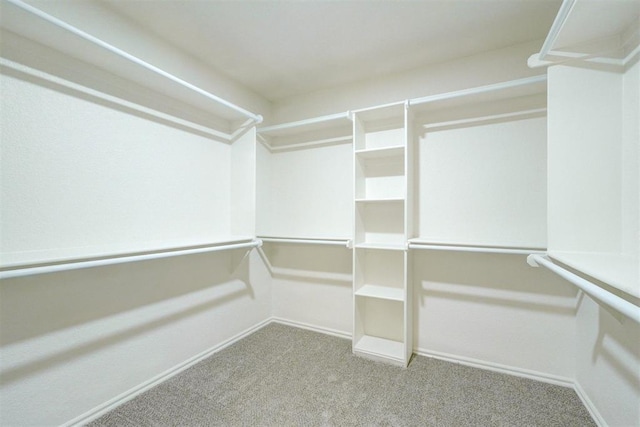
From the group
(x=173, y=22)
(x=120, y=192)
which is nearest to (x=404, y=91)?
(x=173, y=22)

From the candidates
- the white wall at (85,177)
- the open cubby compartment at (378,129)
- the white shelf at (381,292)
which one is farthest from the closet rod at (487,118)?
the white wall at (85,177)

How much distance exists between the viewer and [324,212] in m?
2.52

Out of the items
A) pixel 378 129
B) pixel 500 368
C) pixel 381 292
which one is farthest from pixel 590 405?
pixel 378 129

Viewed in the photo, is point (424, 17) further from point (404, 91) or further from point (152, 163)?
point (152, 163)

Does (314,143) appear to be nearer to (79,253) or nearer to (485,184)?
(485,184)

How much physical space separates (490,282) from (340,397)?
1.30m

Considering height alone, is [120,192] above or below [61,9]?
below

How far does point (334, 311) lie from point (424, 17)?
91.6 inches

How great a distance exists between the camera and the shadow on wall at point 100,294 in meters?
1.23

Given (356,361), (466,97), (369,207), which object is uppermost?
(466,97)

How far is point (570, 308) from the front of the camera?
1.72 m

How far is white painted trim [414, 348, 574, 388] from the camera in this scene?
173 cm

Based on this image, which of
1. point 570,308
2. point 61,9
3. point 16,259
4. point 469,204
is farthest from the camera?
point 469,204

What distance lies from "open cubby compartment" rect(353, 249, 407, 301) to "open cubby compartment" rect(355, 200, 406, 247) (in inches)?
3.9
